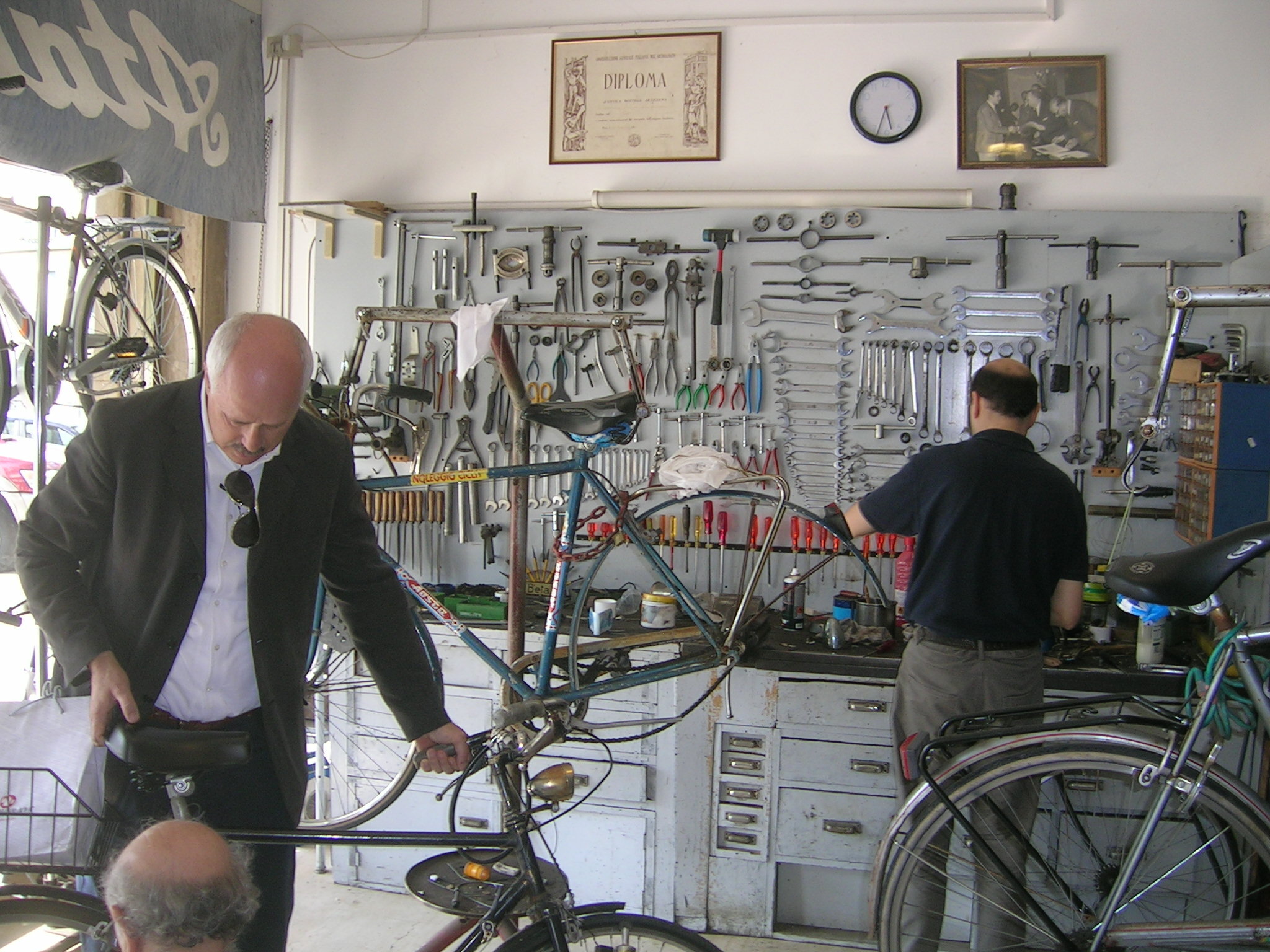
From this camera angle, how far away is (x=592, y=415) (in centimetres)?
282

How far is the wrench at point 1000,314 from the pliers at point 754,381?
0.71 m

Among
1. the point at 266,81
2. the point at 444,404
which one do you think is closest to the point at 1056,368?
the point at 444,404

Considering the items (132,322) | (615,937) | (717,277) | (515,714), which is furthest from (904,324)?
(132,322)

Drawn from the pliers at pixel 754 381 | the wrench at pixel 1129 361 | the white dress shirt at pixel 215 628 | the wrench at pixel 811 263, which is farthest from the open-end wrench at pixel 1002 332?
the white dress shirt at pixel 215 628

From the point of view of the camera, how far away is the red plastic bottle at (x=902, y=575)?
10.9 feet

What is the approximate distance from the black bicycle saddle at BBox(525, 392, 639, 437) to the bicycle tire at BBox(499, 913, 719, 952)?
58.6 inches

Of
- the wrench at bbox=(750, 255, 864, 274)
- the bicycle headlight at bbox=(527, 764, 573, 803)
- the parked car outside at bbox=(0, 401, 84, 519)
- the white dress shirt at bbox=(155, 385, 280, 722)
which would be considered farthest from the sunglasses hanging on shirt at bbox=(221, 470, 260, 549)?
the wrench at bbox=(750, 255, 864, 274)

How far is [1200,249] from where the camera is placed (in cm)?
333

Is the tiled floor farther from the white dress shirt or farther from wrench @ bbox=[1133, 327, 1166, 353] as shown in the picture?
wrench @ bbox=[1133, 327, 1166, 353]

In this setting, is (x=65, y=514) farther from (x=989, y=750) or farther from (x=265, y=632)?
(x=989, y=750)

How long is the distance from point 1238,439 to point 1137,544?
2.31ft

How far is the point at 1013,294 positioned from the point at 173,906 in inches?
126

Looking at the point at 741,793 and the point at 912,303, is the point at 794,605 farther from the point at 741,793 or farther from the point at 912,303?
the point at 912,303

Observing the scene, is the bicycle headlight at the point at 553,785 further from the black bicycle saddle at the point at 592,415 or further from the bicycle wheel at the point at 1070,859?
the black bicycle saddle at the point at 592,415
